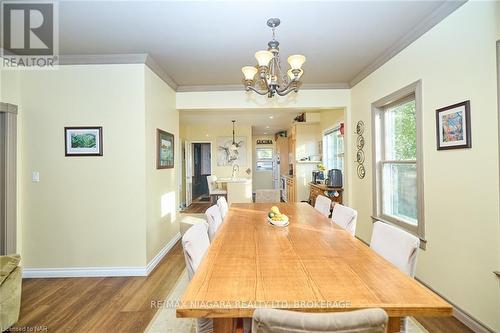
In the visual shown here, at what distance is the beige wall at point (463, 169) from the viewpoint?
5.53ft

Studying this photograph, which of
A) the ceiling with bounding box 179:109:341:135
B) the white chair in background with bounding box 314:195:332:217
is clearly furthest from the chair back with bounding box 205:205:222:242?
the ceiling with bounding box 179:109:341:135

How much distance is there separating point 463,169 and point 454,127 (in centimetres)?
34

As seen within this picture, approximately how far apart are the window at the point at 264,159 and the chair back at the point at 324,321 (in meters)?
8.84

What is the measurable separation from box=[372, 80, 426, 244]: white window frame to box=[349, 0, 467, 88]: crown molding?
428 mm

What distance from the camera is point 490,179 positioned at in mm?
1688

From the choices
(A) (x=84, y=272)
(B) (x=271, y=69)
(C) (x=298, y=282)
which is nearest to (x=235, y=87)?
(B) (x=271, y=69)

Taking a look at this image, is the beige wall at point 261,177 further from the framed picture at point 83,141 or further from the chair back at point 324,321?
the chair back at point 324,321

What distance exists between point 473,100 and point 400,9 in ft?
3.07

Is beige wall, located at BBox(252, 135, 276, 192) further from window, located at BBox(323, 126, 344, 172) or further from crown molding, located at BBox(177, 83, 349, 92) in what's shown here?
crown molding, located at BBox(177, 83, 349, 92)

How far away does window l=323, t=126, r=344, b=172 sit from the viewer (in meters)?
4.88

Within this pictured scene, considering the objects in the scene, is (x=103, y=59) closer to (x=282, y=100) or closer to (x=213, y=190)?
(x=282, y=100)

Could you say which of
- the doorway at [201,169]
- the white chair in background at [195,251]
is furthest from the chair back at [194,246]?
the doorway at [201,169]

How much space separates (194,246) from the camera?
1.46m

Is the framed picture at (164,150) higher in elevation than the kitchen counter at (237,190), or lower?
higher
